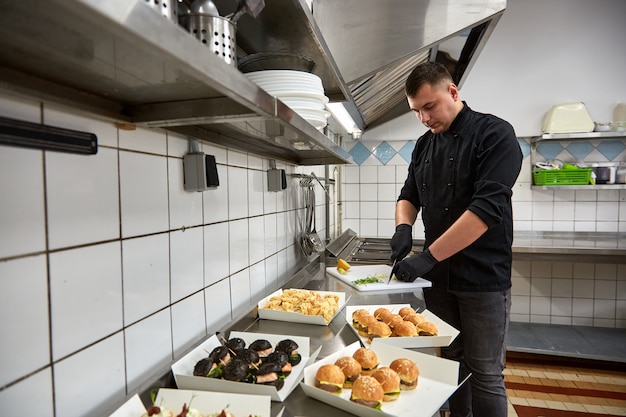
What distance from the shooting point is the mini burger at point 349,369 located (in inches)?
35.0

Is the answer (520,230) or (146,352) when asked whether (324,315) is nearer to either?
(146,352)

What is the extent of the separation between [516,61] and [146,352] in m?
3.69

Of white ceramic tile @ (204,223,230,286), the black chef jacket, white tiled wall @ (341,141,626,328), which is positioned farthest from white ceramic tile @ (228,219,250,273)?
white tiled wall @ (341,141,626,328)

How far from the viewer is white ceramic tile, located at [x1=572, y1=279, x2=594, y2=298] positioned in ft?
10.5

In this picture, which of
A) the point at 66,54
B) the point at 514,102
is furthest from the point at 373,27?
the point at 514,102

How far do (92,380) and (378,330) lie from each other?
775 mm

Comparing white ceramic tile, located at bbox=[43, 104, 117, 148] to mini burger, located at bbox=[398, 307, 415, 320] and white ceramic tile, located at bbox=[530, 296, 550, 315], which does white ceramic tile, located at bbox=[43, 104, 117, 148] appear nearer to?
mini burger, located at bbox=[398, 307, 415, 320]

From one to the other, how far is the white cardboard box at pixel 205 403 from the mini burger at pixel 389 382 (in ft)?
0.94

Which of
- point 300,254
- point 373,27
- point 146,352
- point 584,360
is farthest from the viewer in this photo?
point 584,360

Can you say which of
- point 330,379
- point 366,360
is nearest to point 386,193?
Result: point 366,360

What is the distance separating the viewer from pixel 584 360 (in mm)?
2855

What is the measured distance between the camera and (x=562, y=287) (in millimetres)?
3264

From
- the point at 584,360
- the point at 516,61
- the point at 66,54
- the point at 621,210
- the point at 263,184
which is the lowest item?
the point at 584,360

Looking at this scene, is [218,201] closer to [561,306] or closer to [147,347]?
[147,347]
